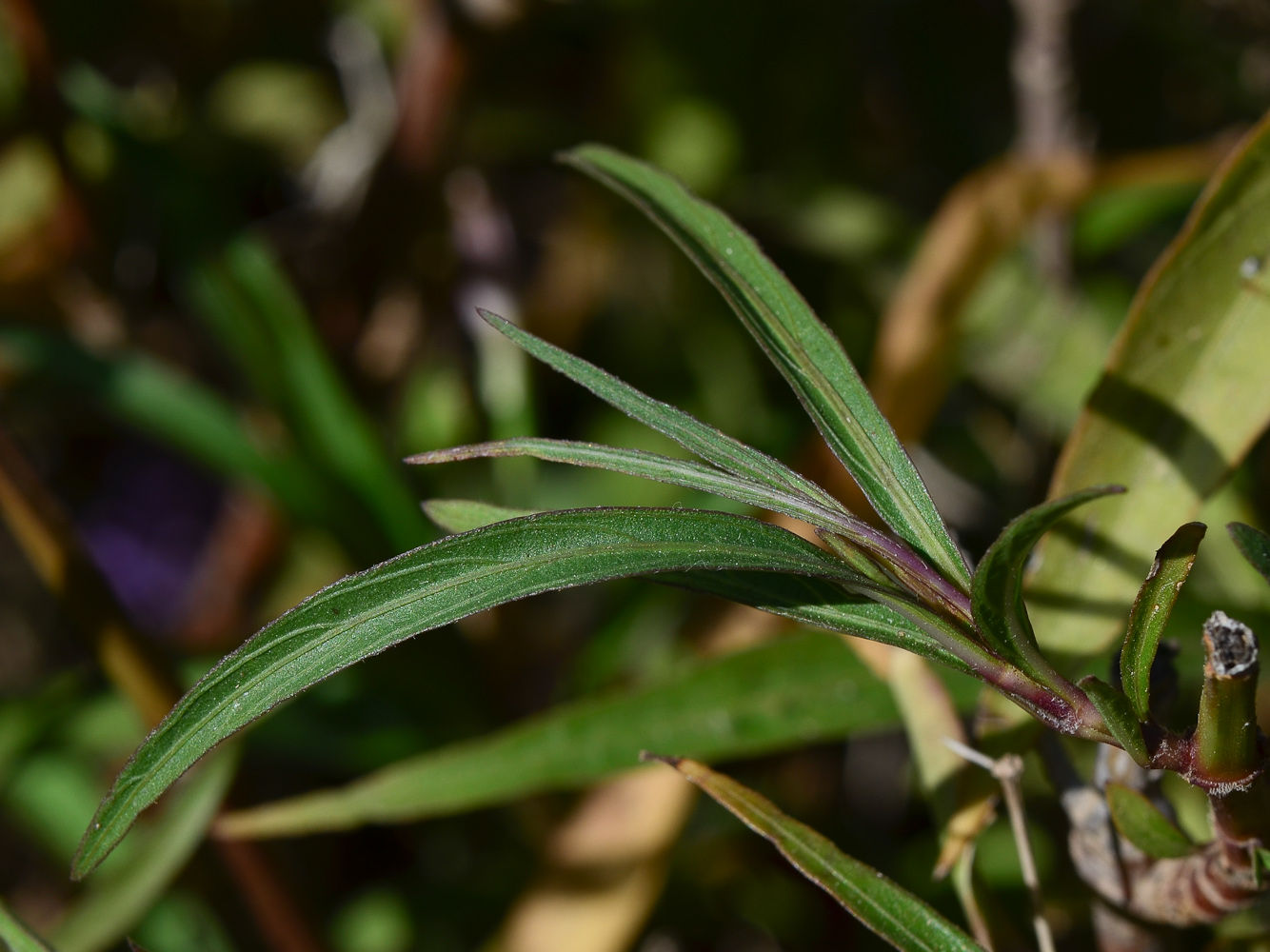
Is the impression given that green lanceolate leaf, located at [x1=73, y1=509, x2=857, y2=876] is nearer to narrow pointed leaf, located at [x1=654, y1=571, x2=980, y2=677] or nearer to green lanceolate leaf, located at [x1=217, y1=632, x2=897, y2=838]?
narrow pointed leaf, located at [x1=654, y1=571, x2=980, y2=677]

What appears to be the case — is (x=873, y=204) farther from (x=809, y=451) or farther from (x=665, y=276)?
(x=809, y=451)

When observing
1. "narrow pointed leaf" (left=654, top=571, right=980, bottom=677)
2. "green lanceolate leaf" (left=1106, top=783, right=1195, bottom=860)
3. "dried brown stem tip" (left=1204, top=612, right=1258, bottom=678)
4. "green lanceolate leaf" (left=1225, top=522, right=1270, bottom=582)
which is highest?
"green lanceolate leaf" (left=1225, top=522, right=1270, bottom=582)

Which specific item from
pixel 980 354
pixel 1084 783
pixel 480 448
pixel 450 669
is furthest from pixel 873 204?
pixel 480 448

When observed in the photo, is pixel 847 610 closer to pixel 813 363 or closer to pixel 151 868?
pixel 813 363

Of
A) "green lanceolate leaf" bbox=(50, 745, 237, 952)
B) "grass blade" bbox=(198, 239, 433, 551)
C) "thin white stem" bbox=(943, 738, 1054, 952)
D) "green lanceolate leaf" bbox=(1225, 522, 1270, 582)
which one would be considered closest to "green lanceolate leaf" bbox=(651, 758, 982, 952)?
"thin white stem" bbox=(943, 738, 1054, 952)

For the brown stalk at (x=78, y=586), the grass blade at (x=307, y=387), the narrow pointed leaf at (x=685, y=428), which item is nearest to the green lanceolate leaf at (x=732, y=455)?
the narrow pointed leaf at (x=685, y=428)

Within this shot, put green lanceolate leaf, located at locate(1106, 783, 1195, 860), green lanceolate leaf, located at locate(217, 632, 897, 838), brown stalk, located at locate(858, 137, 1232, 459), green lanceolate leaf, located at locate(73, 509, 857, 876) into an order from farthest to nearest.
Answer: brown stalk, located at locate(858, 137, 1232, 459), green lanceolate leaf, located at locate(217, 632, 897, 838), green lanceolate leaf, located at locate(1106, 783, 1195, 860), green lanceolate leaf, located at locate(73, 509, 857, 876)

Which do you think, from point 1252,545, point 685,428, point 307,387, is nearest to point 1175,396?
→ point 1252,545
